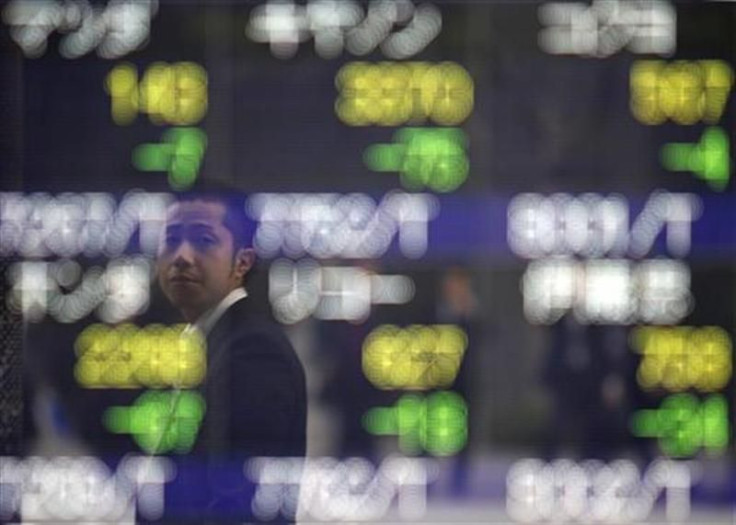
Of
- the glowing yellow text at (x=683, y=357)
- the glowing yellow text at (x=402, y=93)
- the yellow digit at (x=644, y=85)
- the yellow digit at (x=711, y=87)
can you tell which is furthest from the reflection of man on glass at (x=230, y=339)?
the yellow digit at (x=711, y=87)

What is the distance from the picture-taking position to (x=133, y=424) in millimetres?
4867

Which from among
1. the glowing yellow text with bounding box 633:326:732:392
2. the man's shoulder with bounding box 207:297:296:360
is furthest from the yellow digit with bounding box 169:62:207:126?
the glowing yellow text with bounding box 633:326:732:392

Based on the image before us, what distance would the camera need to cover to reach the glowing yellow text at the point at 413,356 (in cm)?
484

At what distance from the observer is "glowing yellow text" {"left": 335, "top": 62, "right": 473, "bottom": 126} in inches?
191

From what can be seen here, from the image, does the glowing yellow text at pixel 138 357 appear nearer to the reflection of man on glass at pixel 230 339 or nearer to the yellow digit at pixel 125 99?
the reflection of man on glass at pixel 230 339

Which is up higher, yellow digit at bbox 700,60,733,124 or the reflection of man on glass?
yellow digit at bbox 700,60,733,124

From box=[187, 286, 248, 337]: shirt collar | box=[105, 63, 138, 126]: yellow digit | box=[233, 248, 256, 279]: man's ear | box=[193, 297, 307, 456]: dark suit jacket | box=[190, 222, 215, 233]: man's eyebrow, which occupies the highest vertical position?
box=[105, 63, 138, 126]: yellow digit

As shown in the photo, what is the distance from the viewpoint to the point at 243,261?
16.0ft

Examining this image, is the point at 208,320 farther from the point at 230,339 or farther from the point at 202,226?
the point at 202,226

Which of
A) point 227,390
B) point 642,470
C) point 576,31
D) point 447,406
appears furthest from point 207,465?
point 576,31

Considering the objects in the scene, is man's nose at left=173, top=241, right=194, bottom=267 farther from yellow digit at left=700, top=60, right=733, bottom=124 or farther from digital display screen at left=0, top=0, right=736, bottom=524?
yellow digit at left=700, top=60, right=733, bottom=124

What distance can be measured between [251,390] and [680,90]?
1150 millimetres

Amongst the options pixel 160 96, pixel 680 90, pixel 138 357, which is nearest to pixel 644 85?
pixel 680 90

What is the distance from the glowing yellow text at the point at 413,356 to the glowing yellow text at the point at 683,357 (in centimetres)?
40
